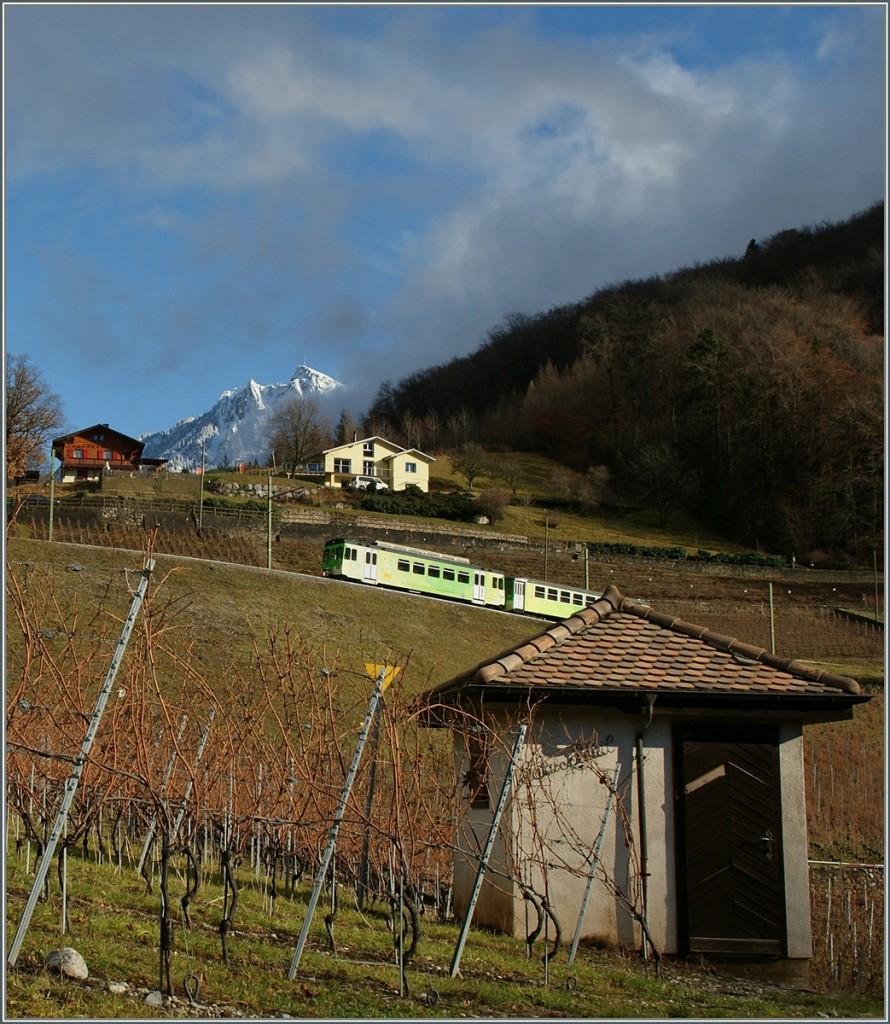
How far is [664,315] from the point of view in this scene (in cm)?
10431

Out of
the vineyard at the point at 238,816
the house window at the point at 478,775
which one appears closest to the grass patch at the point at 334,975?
the vineyard at the point at 238,816

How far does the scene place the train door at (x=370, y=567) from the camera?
140 feet

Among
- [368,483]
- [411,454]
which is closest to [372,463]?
[411,454]

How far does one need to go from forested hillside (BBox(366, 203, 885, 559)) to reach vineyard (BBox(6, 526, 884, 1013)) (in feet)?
197

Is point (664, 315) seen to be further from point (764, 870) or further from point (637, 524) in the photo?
point (764, 870)

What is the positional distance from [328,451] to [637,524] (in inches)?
893

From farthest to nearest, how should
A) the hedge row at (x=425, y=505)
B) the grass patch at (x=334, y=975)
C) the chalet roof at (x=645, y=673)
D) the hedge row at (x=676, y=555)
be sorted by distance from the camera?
the hedge row at (x=425, y=505), the hedge row at (x=676, y=555), the chalet roof at (x=645, y=673), the grass patch at (x=334, y=975)

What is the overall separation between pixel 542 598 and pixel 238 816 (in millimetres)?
35952

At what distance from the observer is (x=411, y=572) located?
43.9 meters

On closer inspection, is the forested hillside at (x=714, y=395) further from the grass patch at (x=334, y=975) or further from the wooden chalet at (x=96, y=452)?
the grass patch at (x=334, y=975)

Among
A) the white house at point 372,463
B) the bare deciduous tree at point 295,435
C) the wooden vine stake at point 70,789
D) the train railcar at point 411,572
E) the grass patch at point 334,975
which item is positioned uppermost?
the bare deciduous tree at point 295,435

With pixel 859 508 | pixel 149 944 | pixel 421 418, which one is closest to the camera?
pixel 149 944

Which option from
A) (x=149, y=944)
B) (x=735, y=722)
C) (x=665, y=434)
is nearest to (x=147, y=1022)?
(x=149, y=944)

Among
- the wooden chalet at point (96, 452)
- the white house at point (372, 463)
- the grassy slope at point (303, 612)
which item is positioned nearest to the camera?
the grassy slope at point (303, 612)
